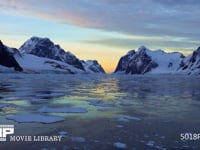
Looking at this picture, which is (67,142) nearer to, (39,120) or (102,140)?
(102,140)

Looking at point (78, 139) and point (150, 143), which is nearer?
point (150, 143)

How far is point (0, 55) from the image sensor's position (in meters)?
165

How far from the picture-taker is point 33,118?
1313 centimetres

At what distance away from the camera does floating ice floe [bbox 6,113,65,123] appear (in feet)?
41.9

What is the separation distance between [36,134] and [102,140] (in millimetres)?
2249

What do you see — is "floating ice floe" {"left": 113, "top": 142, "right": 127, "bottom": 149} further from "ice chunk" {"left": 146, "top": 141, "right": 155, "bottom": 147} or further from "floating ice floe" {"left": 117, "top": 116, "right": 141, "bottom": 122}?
"floating ice floe" {"left": 117, "top": 116, "right": 141, "bottom": 122}

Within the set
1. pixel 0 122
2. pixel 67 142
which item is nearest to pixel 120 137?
pixel 67 142

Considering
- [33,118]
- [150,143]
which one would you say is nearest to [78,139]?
[150,143]

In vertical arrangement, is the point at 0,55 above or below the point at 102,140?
above

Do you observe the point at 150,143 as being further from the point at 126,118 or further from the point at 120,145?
the point at 126,118

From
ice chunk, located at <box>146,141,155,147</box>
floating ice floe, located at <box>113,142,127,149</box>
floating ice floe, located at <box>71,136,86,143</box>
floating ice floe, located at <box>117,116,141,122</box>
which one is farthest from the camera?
floating ice floe, located at <box>117,116,141,122</box>

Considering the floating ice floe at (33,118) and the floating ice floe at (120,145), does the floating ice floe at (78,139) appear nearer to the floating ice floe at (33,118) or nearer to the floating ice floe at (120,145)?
Answer: the floating ice floe at (120,145)

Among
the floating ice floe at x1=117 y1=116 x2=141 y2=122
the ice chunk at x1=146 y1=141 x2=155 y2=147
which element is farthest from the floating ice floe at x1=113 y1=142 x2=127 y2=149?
the floating ice floe at x1=117 y1=116 x2=141 y2=122

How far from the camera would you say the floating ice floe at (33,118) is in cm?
1277
